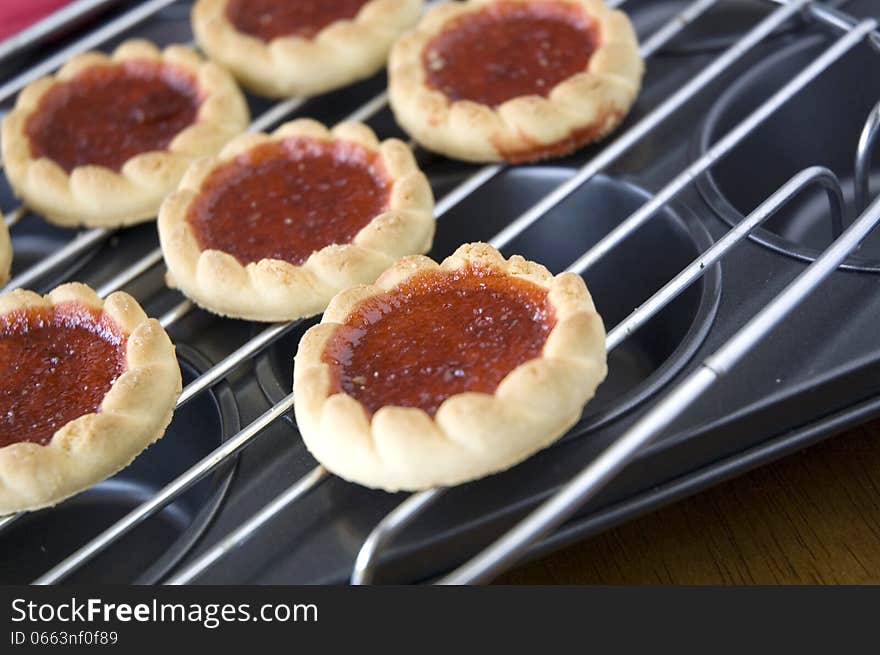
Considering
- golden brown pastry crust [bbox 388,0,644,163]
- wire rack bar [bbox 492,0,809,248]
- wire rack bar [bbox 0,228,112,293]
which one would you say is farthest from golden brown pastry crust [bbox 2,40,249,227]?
wire rack bar [bbox 492,0,809,248]

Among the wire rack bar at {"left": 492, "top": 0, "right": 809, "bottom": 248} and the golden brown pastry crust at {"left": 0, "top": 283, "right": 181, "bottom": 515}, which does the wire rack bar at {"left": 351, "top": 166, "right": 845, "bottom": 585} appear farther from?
the golden brown pastry crust at {"left": 0, "top": 283, "right": 181, "bottom": 515}

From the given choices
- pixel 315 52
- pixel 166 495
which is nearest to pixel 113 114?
pixel 315 52

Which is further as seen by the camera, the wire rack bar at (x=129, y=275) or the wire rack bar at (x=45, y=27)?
the wire rack bar at (x=45, y=27)

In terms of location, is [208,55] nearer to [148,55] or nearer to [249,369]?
[148,55]

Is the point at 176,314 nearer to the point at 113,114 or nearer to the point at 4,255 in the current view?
the point at 4,255

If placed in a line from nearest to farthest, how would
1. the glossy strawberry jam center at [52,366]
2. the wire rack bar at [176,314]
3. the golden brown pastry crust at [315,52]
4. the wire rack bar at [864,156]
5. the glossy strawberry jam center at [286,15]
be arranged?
the glossy strawberry jam center at [52,366] → the wire rack bar at [864,156] → the wire rack bar at [176,314] → the golden brown pastry crust at [315,52] → the glossy strawberry jam center at [286,15]

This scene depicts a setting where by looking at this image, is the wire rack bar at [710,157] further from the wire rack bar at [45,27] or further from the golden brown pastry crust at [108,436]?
the wire rack bar at [45,27]

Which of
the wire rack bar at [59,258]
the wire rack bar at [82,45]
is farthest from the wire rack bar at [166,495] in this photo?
the wire rack bar at [82,45]
